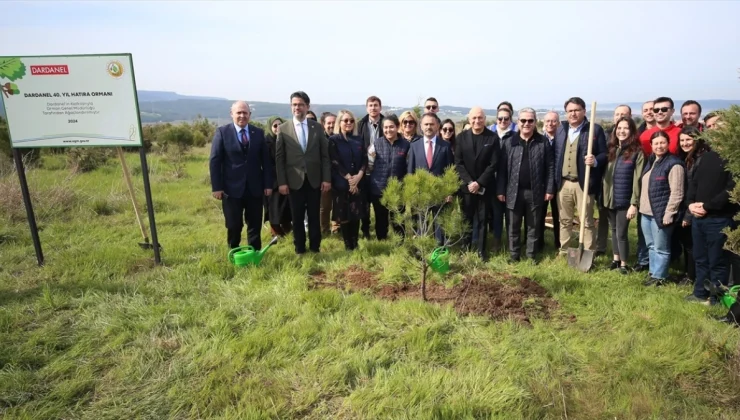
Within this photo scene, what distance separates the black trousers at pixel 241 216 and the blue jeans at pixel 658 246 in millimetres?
4615

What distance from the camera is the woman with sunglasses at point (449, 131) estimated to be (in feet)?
19.2

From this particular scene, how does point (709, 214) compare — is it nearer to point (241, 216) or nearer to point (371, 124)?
point (371, 124)

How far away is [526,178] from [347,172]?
2314mm

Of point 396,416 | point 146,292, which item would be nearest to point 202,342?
point 146,292

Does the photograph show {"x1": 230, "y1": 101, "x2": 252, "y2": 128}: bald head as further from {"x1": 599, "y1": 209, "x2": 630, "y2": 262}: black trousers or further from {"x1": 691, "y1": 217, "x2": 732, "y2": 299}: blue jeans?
{"x1": 691, "y1": 217, "x2": 732, "y2": 299}: blue jeans

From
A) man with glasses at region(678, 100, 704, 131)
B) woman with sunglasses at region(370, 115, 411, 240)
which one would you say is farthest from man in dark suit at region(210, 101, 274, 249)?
man with glasses at region(678, 100, 704, 131)

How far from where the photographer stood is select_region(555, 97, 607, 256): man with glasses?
529 cm

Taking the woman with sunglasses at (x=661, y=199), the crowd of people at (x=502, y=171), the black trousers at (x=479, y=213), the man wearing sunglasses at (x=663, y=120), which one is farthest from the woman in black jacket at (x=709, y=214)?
the black trousers at (x=479, y=213)

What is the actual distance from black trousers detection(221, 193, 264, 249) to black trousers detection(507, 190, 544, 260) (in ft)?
10.7

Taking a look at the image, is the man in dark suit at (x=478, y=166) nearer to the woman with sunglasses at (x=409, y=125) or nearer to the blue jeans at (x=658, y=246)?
the woman with sunglasses at (x=409, y=125)

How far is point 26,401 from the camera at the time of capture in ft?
9.28

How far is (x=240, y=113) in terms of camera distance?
199 inches

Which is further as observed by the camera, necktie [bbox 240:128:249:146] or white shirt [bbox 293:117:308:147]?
white shirt [bbox 293:117:308:147]

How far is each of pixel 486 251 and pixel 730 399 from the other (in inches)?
124
